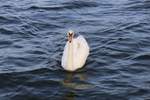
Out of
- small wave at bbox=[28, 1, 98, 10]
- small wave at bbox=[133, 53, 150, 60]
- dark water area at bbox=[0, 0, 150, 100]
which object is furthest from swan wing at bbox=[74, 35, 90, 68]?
small wave at bbox=[28, 1, 98, 10]

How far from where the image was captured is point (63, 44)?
60.9 feet

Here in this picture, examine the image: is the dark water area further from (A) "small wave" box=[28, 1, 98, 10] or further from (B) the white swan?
(B) the white swan

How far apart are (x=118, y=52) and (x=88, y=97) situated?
11.9 ft

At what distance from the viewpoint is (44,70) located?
16.2 m

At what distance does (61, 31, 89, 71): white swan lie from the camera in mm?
16098

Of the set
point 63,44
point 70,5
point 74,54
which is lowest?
point 74,54

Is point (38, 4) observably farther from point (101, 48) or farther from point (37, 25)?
point (101, 48)

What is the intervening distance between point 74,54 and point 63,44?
203 centimetres

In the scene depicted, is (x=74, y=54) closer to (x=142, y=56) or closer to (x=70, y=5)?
(x=142, y=56)

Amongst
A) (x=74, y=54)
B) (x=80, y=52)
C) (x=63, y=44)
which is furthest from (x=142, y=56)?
(x=63, y=44)

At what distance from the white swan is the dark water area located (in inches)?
10.6

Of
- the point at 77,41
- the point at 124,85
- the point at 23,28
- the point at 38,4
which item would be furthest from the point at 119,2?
the point at 124,85

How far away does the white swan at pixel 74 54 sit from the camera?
16.1 meters

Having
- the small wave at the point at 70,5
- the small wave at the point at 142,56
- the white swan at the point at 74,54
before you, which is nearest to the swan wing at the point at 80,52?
the white swan at the point at 74,54
